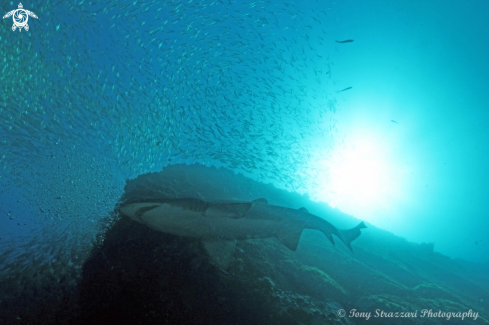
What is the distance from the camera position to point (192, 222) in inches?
143

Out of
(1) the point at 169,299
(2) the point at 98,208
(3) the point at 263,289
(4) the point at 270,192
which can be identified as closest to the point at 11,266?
(2) the point at 98,208

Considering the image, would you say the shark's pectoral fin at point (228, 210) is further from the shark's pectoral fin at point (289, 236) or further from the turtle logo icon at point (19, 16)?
the turtle logo icon at point (19, 16)

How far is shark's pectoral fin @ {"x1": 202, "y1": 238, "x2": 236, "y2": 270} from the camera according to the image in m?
4.58

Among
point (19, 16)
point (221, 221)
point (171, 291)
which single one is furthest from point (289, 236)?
point (19, 16)

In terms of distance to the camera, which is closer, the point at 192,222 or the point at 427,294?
the point at 192,222

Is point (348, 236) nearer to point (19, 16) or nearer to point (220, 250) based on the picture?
point (220, 250)

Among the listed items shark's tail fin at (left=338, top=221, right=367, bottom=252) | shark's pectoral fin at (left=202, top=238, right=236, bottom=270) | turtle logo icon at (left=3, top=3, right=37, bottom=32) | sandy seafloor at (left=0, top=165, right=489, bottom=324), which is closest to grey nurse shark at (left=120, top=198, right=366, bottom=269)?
shark's pectoral fin at (left=202, top=238, right=236, bottom=270)

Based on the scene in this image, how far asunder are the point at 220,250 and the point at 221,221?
1.13 metres

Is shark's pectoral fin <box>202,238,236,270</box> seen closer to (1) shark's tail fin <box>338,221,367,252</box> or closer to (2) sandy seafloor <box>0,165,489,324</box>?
(2) sandy seafloor <box>0,165,489,324</box>

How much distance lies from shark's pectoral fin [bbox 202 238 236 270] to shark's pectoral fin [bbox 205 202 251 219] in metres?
1.07

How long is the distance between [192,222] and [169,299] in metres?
1.93

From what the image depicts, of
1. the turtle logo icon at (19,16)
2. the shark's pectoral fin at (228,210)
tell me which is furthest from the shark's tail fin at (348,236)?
the turtle logo icon at (19,16)

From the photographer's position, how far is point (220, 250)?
15.2 feet

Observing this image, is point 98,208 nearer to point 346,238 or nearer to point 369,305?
point 346,238
